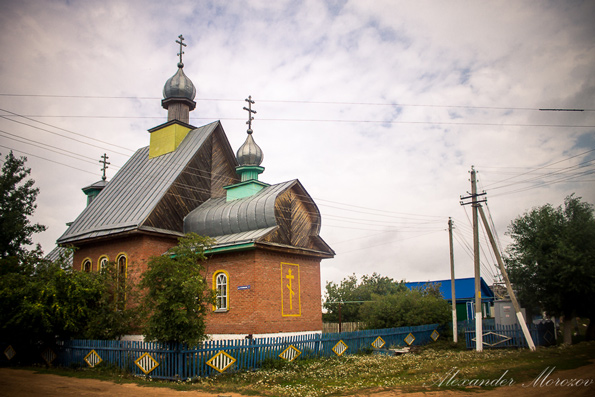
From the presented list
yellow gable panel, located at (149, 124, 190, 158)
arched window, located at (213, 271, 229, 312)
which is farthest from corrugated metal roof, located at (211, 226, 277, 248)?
yellow gable panel, located at (149, 124, 190, 158)

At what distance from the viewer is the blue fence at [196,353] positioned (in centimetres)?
1345

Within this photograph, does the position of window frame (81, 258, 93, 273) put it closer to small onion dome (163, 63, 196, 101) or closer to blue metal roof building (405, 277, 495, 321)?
small onion dome (163, 63, 196, 101)

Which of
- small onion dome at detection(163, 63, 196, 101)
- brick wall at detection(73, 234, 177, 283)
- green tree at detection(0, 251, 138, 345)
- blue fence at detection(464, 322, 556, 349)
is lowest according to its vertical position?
blue fence at detection(464, 322, 556, 349)

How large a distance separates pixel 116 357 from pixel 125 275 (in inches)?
221

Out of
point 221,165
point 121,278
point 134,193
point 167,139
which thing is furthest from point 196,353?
point 167,139

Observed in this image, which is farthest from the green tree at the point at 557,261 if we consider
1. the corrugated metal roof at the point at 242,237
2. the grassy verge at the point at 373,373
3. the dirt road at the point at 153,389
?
the corrugated metal roof at the point at 242,237

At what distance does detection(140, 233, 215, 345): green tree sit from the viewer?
1334 cm

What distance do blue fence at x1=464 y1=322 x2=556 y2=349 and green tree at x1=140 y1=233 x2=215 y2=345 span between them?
12684 mm

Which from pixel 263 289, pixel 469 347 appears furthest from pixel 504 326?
pixel 263 289

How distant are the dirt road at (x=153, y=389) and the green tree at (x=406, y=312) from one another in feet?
36.2

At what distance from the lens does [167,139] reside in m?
25.8

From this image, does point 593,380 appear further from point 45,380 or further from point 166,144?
point 166,144

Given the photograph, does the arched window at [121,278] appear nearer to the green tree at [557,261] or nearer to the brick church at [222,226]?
the brick church at [222,226]

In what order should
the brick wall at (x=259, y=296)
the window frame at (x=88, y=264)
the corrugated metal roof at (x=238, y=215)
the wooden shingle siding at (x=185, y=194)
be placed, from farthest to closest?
the window frame at (x=88, y=264) < the wooden shingle siding at (x=185, y=194) < the corrugated metal roof at (x=238, y=215) < the brick wall at (x=259, y=296)
